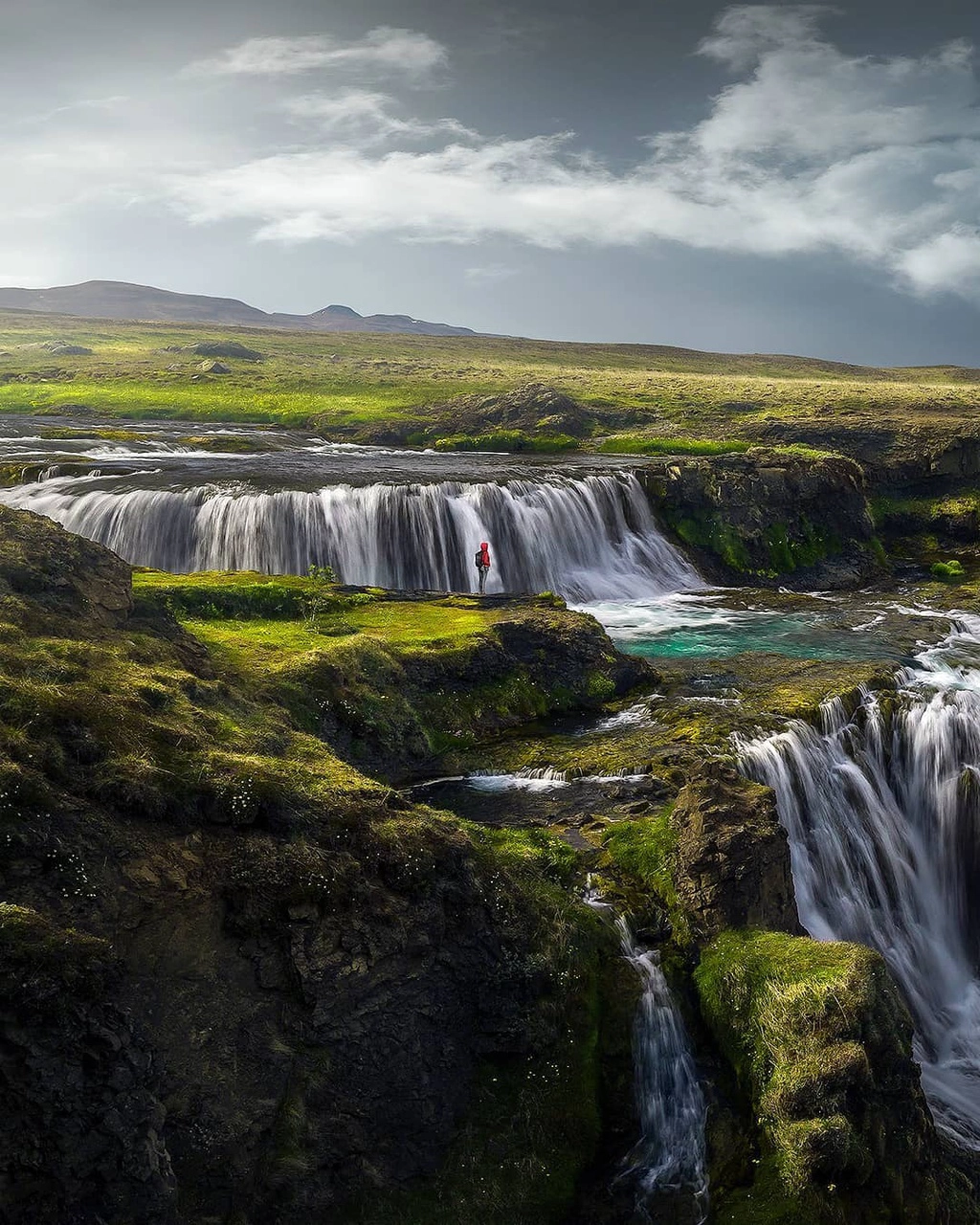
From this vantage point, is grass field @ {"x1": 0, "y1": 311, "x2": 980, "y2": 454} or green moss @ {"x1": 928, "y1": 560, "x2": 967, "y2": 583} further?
grass field @ {"x1": 0, "y1": 311, "x2": 980, "y2": 454}

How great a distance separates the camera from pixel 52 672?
36.1 feet

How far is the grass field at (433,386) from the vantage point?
70000 millimetres

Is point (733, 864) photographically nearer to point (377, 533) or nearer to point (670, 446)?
point (377, 533)

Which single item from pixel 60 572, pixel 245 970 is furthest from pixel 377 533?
pixel 245 970

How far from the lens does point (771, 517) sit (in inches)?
1658

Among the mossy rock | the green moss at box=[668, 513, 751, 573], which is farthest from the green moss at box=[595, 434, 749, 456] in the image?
the mossy rock

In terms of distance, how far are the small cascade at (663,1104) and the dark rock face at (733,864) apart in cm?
109

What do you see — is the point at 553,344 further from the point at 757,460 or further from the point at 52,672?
the point at 52,672

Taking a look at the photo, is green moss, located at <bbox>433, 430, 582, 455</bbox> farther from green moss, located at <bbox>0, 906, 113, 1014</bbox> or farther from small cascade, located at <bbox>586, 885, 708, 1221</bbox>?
green moss, located at <bbox>0, 906, 113, 1014</bbox>

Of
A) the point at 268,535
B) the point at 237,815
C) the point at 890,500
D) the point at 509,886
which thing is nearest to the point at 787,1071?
the point at 509,886

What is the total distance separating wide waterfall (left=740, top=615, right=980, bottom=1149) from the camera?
607 inches

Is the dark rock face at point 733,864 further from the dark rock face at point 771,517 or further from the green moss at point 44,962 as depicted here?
the dark rock face at point 771,517

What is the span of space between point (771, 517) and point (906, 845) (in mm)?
25915

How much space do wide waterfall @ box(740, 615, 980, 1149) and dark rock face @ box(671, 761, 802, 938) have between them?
9.82 ft
